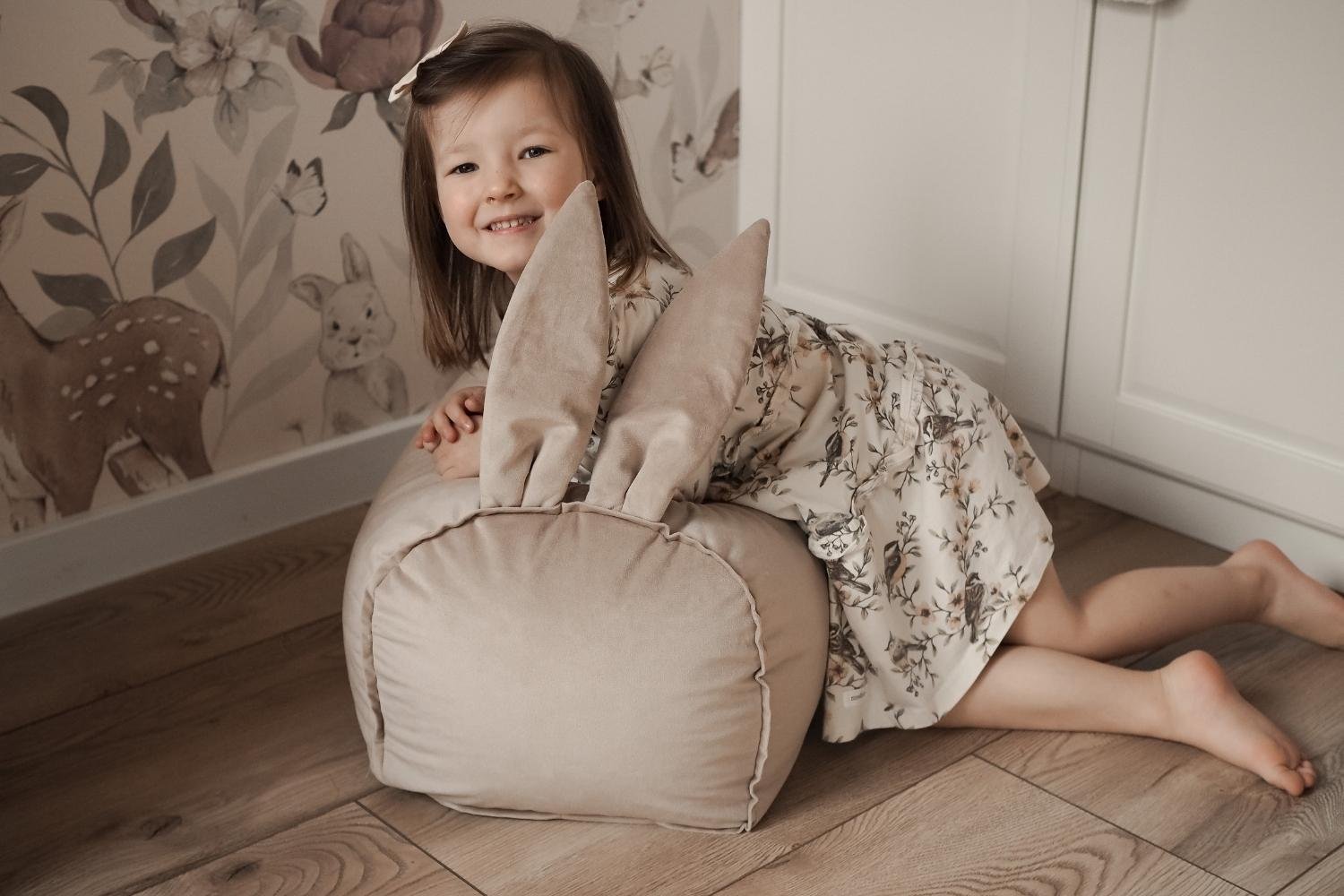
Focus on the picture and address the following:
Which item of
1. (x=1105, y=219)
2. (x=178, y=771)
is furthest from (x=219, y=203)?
(x=1105, y=219)

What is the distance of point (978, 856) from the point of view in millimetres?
1267

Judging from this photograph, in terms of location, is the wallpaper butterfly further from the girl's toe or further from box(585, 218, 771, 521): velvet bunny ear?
the girl's toe

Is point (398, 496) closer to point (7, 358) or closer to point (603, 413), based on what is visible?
point (603, 413)

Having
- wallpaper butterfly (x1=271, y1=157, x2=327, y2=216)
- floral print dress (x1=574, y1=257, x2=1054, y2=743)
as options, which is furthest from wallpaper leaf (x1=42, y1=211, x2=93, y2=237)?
floral print dress (x1=574, y1=257, x2=1054, y2=743)

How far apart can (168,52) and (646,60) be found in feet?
2.35

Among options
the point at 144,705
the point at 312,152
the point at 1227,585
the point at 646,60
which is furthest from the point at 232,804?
the point at 646,60

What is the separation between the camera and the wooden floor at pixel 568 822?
1.25 metres

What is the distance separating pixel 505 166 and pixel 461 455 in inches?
11.1

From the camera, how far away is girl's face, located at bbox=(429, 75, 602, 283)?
138 centimetres

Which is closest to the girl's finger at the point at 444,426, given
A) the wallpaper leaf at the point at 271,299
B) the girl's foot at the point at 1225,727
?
the wallpaper leaf at the point at 271,299

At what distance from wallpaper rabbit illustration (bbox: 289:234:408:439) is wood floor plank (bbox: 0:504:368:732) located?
6.9 inches

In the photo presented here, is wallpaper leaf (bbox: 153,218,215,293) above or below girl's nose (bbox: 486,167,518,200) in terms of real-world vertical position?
below

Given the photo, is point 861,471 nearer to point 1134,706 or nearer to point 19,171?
point 1134,706

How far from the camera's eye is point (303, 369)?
1917 mm
